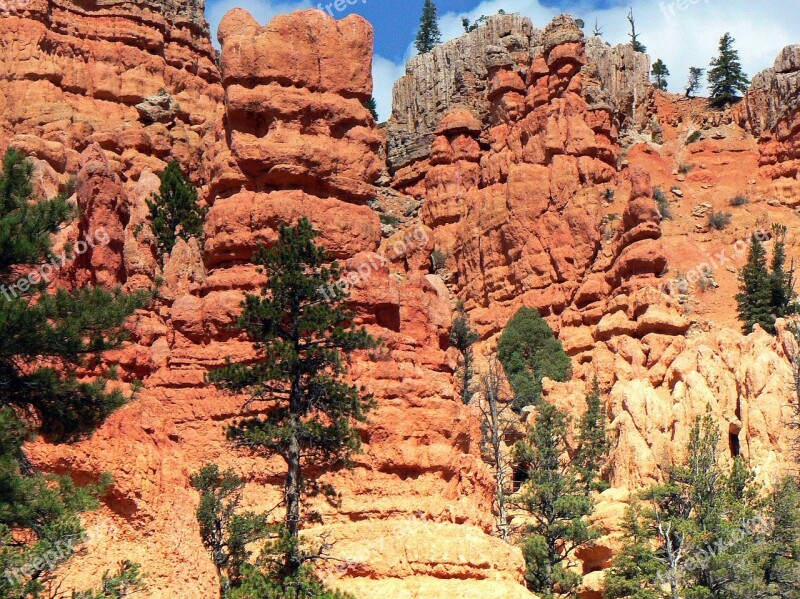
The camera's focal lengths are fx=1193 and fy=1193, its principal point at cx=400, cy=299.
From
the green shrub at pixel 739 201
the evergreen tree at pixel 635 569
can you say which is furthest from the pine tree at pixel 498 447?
the green shrub at pixel 739 201

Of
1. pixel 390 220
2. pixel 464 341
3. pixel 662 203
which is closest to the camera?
pixel 464 341

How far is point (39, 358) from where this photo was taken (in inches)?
929

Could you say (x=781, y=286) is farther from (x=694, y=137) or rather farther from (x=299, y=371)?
(x=299, y=371)

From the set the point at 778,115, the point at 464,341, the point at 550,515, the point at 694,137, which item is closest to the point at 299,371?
the point at 550,515

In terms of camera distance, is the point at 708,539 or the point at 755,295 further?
the point at 755,295

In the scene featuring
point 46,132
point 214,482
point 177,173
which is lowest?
point 214,482

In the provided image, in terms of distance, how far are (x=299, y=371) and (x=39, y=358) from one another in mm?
5706

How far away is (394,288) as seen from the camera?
103 feet

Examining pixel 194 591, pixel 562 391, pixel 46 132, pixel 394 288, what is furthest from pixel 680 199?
pixel 194 591

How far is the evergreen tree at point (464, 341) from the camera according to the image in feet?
190

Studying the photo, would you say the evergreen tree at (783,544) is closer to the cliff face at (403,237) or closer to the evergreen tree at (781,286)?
the cliff face at (403,237)

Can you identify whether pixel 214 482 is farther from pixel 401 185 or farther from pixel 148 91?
pixel 401 185

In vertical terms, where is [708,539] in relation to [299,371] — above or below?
below

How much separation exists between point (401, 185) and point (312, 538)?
2185 inches
